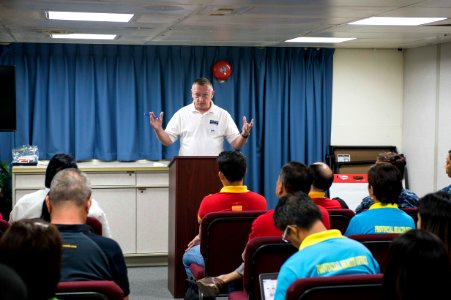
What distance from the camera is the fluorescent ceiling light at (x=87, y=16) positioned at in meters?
5.97

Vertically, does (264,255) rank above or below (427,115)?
below

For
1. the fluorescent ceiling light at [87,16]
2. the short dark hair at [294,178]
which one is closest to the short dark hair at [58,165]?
the short dark hair at [294,178]

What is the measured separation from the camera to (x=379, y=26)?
22.7ft

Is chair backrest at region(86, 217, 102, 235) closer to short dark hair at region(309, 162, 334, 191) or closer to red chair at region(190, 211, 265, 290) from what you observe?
red chair at region(190, 211, 265, 290)

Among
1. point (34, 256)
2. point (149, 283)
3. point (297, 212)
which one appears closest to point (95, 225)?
point (297, 212)

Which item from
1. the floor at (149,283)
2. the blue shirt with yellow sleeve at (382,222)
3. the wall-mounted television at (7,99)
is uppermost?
the wall-mounted television at (7,99)

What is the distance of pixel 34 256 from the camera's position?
2096 mm

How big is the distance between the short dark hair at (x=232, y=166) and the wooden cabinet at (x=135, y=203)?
2.72 m

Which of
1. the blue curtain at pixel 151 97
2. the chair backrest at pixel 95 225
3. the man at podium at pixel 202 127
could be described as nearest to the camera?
the chair backrest at pixel 95 225

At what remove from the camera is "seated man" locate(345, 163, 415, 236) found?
4016 mm

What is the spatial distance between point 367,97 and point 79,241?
6731mm

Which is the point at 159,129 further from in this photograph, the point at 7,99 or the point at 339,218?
the point at 339,218

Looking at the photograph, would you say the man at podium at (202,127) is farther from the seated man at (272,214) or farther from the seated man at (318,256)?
the seated man at (318,256)

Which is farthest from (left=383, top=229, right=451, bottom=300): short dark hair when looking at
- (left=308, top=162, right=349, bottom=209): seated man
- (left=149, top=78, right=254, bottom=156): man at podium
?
(left=149, top=78, right=254, bottom=156): man at podium
